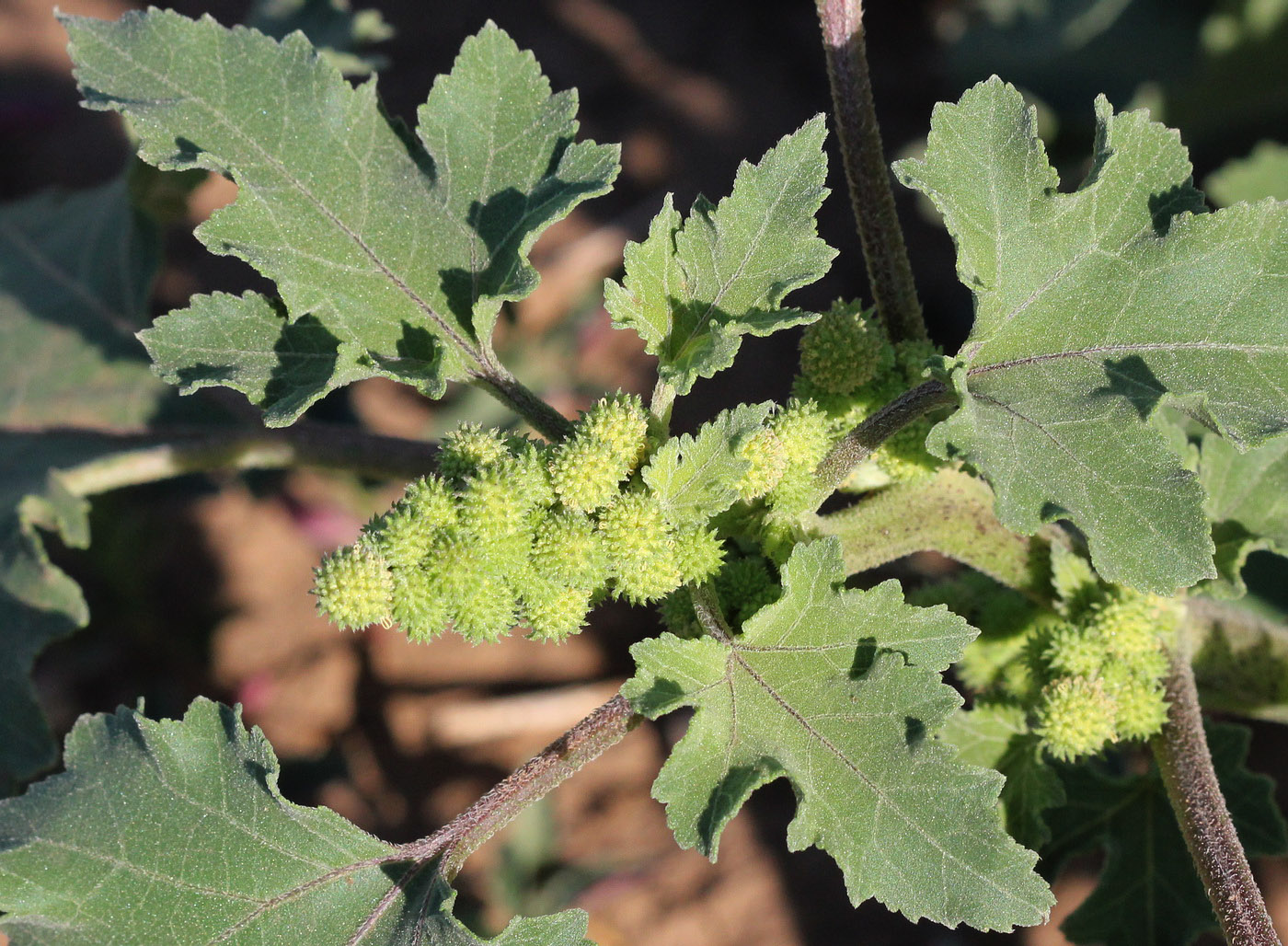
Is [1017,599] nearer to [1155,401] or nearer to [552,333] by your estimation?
[1155,401]

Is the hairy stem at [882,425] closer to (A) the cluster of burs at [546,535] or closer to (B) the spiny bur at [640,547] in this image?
(A) the cluster of burs at [546,535]

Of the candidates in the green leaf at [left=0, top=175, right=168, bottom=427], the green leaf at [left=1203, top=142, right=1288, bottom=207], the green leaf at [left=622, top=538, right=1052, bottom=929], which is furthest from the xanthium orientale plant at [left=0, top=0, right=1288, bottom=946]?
the green leaf at [left=1203, top=142, right=1288, bottom=207]

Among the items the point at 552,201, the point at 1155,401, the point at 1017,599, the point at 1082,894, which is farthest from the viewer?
the point at 1082,894

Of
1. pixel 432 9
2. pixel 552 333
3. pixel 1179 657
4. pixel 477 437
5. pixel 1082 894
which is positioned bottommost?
pixel 1082 894

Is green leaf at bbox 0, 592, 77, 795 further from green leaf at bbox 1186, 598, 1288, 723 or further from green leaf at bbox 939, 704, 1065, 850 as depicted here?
green leaf at bbox 1186, 598, 1288, 723

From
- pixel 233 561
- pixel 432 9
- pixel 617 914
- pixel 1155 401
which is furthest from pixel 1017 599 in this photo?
pixel 432 9

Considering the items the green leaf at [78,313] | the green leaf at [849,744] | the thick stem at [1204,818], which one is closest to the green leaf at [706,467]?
the green leaf at [849,744]
